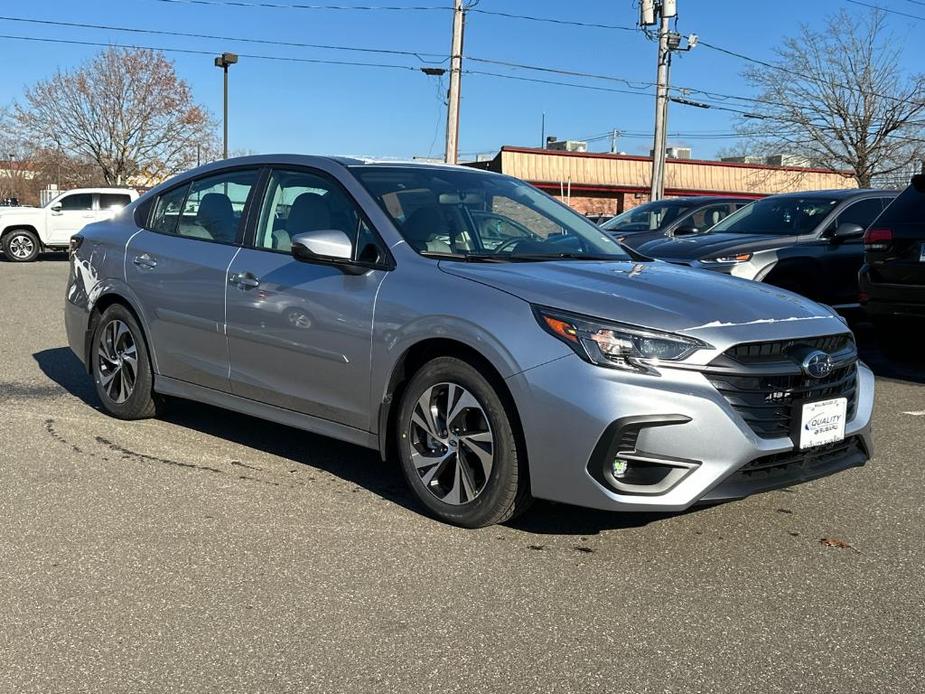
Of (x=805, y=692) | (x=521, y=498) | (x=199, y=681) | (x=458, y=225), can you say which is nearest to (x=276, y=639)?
(x=199, y=681)

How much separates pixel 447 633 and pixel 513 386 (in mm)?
1076

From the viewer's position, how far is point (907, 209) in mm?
7656

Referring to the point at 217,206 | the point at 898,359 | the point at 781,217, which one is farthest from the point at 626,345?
the point at 781,217

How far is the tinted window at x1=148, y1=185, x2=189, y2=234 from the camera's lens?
19.5ft

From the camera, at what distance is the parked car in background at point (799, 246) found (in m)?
9.57

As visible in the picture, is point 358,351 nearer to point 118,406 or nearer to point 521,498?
point 521,498

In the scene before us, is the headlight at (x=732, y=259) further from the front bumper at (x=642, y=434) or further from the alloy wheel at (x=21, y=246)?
the alloy wheel at (x=21, y=246)

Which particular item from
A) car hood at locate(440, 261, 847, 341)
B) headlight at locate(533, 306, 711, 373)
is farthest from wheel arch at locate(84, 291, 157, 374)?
headlight at locate(533, 306, 711, 373)

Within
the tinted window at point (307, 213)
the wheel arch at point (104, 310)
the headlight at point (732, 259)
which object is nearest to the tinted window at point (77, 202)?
the headlight at point (732, 259)

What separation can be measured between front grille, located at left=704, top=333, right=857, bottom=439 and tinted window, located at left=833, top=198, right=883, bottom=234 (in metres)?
6.56

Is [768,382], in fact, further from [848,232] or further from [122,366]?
[848,232]

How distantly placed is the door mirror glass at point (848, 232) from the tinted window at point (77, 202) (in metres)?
19.2

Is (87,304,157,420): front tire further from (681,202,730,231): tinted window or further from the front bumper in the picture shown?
(681,202,730,231): tinted window

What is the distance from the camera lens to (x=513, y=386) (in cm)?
395
